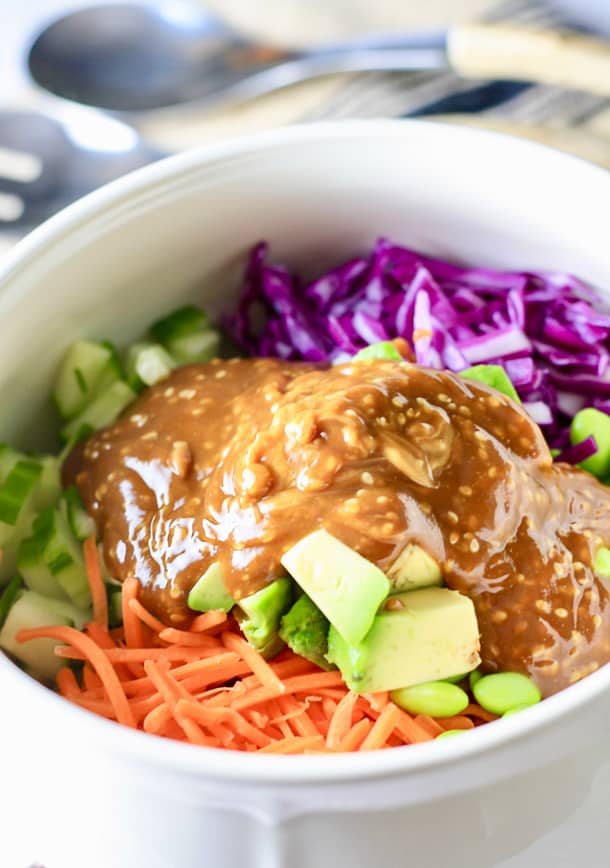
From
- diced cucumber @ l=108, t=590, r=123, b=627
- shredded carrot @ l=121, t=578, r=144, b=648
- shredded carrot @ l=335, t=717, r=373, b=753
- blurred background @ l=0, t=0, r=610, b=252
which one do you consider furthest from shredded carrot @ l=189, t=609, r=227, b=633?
blurred background @ l=0, t=0, r=610, b=252

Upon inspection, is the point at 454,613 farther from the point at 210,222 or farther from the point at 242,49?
the point at 242,49

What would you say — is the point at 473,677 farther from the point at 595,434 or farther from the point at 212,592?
the point at 595,434

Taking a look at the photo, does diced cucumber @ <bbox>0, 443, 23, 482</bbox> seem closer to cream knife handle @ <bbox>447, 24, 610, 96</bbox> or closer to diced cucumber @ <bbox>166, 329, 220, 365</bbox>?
diced cucumber @ <bbox>166, 329, 220, 365</bbox>

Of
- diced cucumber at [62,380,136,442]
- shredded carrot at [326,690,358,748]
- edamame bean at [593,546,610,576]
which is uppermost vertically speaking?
diced cucumber at [62,380,136,442]

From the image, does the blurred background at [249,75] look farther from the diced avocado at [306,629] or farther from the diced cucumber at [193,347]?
the diced avocado at [306,629]

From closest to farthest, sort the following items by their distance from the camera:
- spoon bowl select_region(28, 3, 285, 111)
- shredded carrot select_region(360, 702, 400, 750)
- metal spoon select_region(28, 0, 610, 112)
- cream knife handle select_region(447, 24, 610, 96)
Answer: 1. shredded carrot select_region(360, 702, 400, 750)
2. cream knife handle select_region(447, 24, 610, 96)
3. metal spoon select_region(28, 0, 610, 112)
4. spoon bowl select_region(28, 3, 285, 111)

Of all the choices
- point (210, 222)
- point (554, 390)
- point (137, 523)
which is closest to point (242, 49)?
point (210, 222)
